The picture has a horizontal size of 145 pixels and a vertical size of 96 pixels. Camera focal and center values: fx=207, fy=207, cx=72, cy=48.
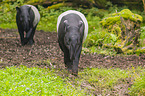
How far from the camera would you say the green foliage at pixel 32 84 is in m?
4.44

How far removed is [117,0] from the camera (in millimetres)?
18016

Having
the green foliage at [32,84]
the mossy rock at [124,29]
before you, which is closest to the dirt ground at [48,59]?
the mossy rock at [124,29]

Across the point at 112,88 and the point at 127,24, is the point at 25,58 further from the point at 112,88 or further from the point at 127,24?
the point at 127,24

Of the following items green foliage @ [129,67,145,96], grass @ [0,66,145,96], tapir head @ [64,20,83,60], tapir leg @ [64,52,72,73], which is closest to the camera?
grass @ [0,66,145,96]

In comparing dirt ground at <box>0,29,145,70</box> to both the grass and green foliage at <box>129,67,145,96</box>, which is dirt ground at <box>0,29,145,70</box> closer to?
the grass

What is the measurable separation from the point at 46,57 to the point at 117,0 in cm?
1195

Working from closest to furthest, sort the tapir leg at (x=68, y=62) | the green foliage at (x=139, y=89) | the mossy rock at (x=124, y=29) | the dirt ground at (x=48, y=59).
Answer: the green foliage at (x=139, y=89)
the tapir leg at (x=68, y=62)
the dirt ground at (x=48, y=59)
the mossy rock at (x=124, y=29)

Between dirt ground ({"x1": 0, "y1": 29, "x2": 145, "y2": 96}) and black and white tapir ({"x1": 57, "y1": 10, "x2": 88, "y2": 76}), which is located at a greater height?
black and white tapir ({"x1": 57, "y1": 10, "x2": 88, "y2": 76})

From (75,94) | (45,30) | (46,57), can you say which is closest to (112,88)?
(75,94)

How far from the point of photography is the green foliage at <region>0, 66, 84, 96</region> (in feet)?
14.6

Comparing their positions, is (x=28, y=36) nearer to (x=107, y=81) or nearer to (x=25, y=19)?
(x=25, y=19)

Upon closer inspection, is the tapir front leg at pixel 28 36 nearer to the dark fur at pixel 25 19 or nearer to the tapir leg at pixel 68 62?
the dark fur at pixel 25 19

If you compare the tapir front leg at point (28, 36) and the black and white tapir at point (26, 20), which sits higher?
the black and white tapir at point (26, 20)

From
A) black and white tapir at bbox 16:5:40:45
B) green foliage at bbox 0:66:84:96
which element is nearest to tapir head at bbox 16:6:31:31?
black and white tapir at bbox 16:5:40:45
